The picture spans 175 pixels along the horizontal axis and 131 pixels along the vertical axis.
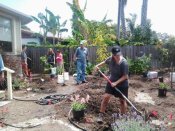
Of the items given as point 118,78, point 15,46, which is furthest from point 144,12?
point 118,78

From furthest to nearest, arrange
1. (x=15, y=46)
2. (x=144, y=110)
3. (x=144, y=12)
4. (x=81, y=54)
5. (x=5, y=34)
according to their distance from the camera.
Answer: (x=144, y=12) → (x=15, y=46) → (x=5, y=34) → (x=81, y=54) → (x=144, y=110)

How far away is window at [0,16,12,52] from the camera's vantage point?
14547mm

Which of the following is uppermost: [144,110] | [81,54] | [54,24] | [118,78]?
[54,24]

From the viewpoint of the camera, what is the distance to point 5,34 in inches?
588

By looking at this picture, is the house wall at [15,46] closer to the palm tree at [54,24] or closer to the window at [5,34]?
the window at [5,34]

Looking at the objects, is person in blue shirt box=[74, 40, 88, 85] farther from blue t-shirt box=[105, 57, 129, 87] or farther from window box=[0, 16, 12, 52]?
blue t-shirt box=[105, 57, 129, 87]

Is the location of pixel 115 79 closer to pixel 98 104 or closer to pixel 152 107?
pixel 98 104

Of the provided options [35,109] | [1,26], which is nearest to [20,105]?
[35,109]

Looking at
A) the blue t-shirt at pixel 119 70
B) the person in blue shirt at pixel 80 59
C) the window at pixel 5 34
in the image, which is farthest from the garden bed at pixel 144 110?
the window at pixel 5 34

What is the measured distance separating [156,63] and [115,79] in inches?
535

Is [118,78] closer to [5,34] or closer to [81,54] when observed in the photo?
[81,54]

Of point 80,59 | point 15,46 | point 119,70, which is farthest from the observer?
point 15,46

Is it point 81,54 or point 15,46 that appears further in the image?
point 15,46

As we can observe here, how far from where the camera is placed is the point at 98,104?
25.5 feet
